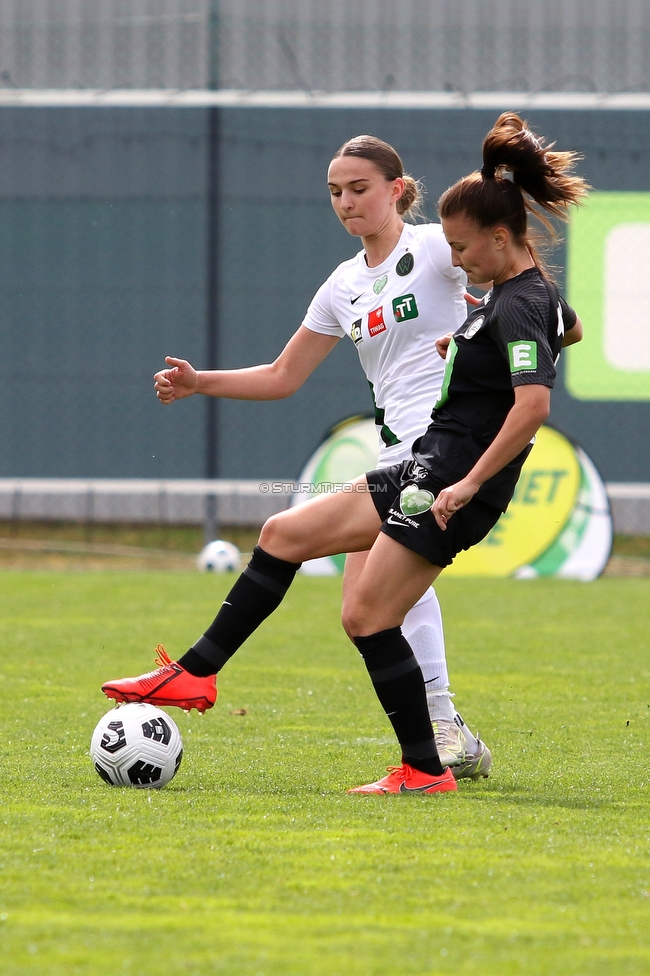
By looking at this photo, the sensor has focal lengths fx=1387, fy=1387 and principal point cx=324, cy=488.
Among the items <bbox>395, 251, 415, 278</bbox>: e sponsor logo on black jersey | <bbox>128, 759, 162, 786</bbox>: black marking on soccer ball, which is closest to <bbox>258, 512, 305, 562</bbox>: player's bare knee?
<bbox>128, 759, 162, 786</bbox>: black marking on soccer ball

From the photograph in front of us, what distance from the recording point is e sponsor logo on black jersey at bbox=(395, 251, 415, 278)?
4.27 metres

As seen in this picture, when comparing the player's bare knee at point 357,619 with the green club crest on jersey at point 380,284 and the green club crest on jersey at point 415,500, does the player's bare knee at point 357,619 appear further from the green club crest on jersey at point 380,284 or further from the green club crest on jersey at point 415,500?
the green club crest on jersey at point 380,284

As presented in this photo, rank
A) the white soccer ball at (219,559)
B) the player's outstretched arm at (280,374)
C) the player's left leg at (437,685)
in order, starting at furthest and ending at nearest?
the white soccer ball at (219,559)
the player's outstretched arm at (280,374)
the player's left leg at (437,685)

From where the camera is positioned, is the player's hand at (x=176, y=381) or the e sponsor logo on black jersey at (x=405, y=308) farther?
the player's hand at (x=176, y=381)

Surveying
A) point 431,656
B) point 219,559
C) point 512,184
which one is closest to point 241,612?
point 431,656

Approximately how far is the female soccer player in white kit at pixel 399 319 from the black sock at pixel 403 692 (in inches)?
10.8

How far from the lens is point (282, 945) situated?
7.94ft

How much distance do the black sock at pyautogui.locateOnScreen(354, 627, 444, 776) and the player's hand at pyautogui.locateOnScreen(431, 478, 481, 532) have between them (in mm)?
438

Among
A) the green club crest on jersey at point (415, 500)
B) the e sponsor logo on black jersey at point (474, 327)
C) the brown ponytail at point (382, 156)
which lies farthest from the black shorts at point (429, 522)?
the brown ponytail at point (382, 156)

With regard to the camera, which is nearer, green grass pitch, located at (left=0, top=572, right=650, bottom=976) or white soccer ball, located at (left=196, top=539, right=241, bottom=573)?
green grass pitch, located at (left=0, top=572, right=650, bottom=976)

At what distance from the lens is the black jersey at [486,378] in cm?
365

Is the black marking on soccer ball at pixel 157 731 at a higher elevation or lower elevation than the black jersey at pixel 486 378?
lower

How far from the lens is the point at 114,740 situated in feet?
12.7

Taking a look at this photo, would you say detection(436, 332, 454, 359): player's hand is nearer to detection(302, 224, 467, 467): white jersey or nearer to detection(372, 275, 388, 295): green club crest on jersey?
detection(302, 224, 467, 467): white jersey
